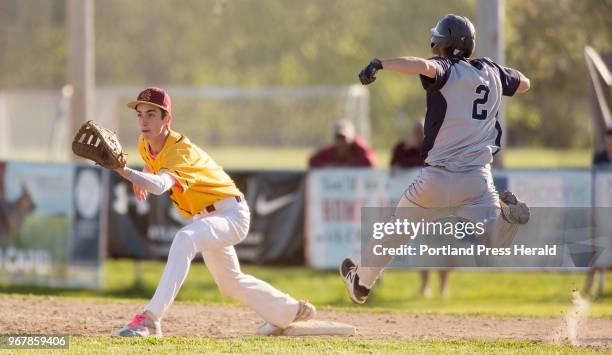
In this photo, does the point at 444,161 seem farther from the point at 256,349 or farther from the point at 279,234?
the point at 279,234

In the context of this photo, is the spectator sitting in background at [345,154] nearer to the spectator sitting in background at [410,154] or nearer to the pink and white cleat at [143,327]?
the spectator sitting in background at [410,154]

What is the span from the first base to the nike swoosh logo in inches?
238

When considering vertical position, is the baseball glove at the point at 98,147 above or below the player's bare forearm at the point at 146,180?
above

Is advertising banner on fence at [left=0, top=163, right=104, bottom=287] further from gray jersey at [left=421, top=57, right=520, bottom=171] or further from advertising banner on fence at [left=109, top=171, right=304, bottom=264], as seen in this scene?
gray jersey at [left=421, top=57, right=520, bottom=171]

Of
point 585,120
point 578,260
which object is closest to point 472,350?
point 578,260

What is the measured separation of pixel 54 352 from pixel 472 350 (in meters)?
2.81

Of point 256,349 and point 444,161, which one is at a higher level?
point 444,161

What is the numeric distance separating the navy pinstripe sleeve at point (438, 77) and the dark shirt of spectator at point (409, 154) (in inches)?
260

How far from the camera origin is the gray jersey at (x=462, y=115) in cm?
754

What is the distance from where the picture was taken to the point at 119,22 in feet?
184

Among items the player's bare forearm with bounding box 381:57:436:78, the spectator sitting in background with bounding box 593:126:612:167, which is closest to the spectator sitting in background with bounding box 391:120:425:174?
the spectator sitting in background with bounding box 593:126:612:167

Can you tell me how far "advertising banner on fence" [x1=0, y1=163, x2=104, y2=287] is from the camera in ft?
47.6

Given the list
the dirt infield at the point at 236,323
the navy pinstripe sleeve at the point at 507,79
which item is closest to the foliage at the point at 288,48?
the dirt infield at the point at 236,323

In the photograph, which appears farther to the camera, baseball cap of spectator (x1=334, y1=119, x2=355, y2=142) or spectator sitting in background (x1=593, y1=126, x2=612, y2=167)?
baseball cap of spectator (x1=334, y1=119, x2=355, y2=142)
